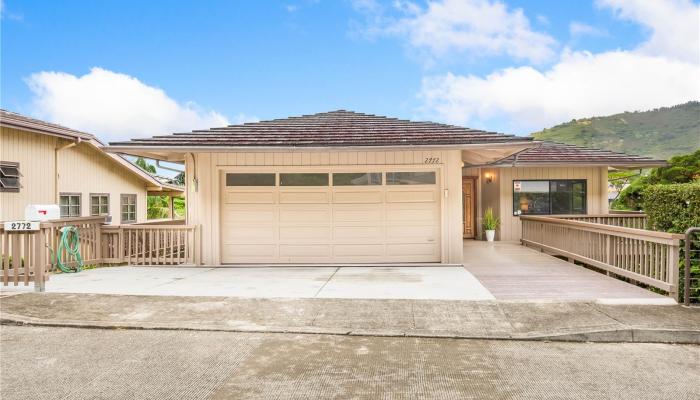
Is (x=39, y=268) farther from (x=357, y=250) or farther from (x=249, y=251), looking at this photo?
(x=357, y=250)

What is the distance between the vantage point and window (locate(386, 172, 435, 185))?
369 inches

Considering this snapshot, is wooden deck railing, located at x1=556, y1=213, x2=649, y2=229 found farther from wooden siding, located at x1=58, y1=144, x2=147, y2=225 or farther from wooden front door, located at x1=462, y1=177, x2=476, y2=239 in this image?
wooden siding, located at x1=58, y1=144, x2=147, y2=225

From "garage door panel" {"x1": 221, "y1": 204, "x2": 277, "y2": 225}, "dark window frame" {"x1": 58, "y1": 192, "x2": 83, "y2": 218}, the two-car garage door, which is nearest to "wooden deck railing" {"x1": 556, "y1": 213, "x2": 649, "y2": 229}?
the two-car garage door

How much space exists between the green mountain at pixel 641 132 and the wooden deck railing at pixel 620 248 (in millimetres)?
49768

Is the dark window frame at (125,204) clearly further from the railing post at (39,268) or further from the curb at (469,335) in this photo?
the curb at (469,335)

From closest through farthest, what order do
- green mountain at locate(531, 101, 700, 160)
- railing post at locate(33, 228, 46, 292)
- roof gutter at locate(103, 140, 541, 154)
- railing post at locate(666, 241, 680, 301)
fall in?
railing post at locate(666, 241, 680, 301), railing post at locate(33, 228, 46, 292), roof gutter at locate(103, 140, 541, 154), green mountain at locate(531, 101, 700, 160)

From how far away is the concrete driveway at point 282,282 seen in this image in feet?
21.0

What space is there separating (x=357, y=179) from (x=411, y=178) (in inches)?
47.4

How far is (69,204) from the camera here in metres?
13.8

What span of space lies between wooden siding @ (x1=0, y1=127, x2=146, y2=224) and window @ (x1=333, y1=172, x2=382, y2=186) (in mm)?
8656

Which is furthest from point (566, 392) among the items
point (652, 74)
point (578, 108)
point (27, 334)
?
point (578, 108)

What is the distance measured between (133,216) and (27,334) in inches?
580

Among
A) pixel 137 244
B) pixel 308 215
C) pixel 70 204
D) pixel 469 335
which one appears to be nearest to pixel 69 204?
pixel 70 204

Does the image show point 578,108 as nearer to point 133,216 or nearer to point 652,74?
point 652,74
